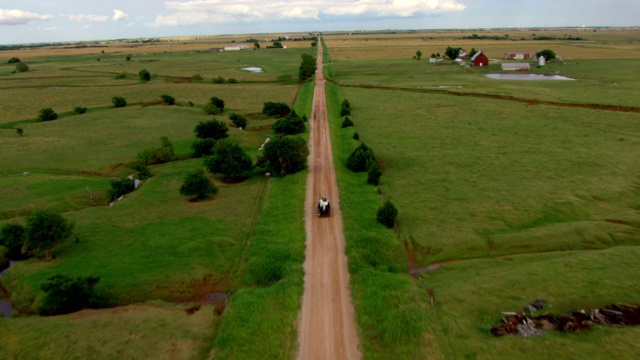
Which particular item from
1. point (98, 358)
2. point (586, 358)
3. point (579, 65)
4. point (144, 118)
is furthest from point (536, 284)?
point (579, 65)

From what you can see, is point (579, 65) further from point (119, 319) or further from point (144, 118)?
point (119, 319)

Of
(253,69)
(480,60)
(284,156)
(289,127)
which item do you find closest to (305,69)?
(253,69)

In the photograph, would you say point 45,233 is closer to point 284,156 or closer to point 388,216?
point 284,156

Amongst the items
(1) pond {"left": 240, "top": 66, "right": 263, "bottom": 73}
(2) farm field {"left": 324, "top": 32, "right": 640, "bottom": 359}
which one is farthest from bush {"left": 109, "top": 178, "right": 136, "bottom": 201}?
(1) pond {"left": 240, "top": 66, "right": 263, "bottom": 73}

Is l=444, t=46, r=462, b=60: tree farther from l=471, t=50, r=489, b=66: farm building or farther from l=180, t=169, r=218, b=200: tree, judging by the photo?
l=180, t=169, r=218, b=200: tree

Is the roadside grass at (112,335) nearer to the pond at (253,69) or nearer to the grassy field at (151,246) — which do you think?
the grassy field at (151,246)

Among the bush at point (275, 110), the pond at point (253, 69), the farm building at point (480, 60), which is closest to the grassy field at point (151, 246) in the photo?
the bush at point (275, 110)
